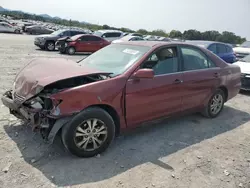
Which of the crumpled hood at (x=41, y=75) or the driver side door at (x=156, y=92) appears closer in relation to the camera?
the crumpled hood at (x=41, y=75)

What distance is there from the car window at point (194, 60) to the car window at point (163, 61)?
0.23 meters

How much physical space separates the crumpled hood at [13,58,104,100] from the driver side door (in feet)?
2.28

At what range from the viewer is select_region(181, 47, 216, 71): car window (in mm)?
4520

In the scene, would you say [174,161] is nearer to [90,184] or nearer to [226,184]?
[226,184]

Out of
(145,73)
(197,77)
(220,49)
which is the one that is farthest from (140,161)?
(220,49)

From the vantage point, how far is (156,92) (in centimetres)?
394

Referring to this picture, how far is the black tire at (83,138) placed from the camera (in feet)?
10.4

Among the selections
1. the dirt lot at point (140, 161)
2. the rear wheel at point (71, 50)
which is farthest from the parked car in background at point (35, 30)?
the dirt lot at point (140, 161)

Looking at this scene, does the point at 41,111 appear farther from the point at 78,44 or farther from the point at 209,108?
the point at 78,44

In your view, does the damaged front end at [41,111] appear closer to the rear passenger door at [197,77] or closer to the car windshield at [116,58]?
the car windshield at [116,58]

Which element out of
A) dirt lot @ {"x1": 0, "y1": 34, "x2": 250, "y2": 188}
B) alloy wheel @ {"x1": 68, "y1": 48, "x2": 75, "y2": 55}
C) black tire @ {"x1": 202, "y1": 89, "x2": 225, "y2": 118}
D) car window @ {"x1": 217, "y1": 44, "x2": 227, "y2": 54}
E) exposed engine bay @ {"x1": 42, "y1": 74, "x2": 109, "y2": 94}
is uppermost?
car window @ {"x1": 217, "y1": 44, "x2": 227, "y2": 54}

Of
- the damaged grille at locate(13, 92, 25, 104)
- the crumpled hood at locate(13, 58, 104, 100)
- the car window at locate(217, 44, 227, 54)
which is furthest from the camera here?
the car window at locate(217, 44, 227, 54)

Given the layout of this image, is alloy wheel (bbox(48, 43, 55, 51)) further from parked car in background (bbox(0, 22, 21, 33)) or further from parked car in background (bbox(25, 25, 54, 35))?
parked car in background (bbox(0, 22, 21, 33))

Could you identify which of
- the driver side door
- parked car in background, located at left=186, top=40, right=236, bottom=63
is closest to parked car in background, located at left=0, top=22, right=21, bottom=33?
parked car in background, located at left=186, top=40, right=236, bottom=63
